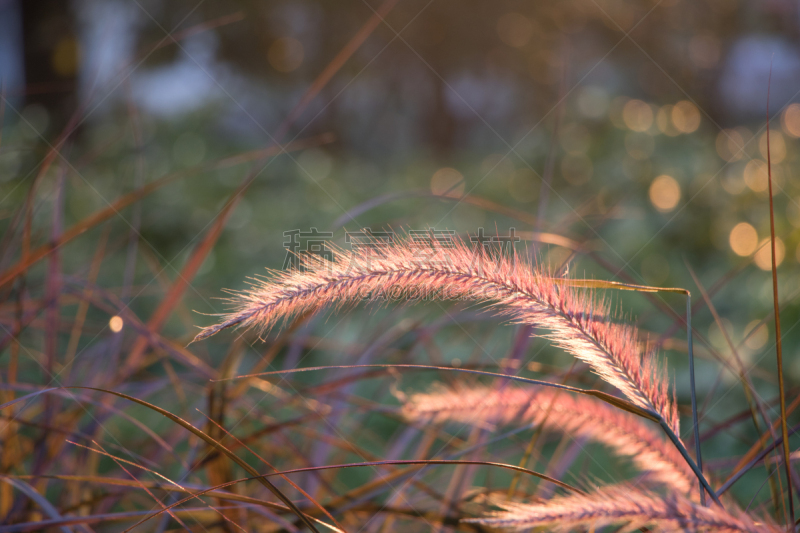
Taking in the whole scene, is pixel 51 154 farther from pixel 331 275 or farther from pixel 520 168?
pixel 520 168

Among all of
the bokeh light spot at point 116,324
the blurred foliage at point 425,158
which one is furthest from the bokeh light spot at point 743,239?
the bokeh light spot at point 116,324

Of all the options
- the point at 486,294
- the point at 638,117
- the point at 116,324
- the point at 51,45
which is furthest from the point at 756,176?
the point at 51,45

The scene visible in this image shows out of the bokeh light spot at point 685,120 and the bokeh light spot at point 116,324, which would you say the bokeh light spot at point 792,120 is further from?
the bokeh light spot at point 116,324

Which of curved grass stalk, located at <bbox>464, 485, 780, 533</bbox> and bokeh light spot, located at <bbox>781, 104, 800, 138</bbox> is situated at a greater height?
bokeh light spot, located at <bbox>781, 104, 800, 138</bbox>

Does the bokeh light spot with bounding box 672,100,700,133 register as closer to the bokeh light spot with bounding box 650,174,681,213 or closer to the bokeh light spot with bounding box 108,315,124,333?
the bokeh light spot with bounding box 650,174,681,213

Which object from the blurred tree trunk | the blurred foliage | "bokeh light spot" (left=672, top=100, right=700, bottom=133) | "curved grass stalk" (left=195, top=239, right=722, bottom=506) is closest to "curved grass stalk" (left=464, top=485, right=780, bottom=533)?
"curved grass stalk" (left=195, top=239, right=722, bottom=506)

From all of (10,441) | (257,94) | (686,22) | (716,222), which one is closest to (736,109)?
(686,22)

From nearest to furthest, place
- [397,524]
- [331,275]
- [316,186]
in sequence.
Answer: [331,275] → [397,524] → [316,186]
